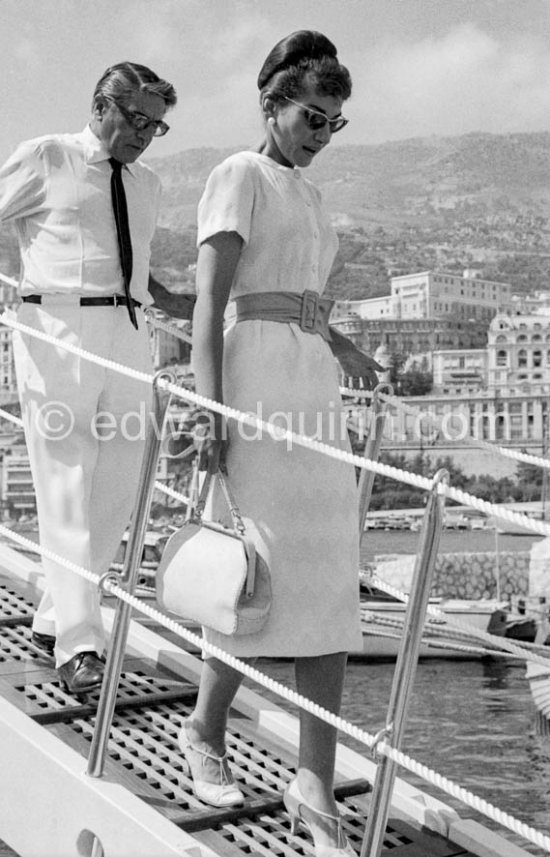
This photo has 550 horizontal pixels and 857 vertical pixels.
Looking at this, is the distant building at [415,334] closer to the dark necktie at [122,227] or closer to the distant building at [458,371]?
the distant building at [458,371]

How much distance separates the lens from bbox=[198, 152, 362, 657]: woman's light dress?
1926 mm

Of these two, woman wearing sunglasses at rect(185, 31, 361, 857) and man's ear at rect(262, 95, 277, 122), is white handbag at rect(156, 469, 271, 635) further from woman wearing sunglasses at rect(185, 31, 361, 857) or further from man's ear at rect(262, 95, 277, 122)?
man's ear at rect(262, 95, 277, 122)

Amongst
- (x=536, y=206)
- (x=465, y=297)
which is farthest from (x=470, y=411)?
(x=536, y=206)

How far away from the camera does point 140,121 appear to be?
2621mm

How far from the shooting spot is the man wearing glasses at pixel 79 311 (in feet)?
8.55

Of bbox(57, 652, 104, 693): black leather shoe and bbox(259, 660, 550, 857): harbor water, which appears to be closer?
bbox(57, 652, 104, 693): black leather shoe

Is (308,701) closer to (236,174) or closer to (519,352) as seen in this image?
(236,174)

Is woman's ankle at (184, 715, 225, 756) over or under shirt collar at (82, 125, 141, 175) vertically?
under

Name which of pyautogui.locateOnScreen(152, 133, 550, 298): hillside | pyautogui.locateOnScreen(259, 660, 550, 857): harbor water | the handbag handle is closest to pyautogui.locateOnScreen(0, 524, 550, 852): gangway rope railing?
the handbag handle

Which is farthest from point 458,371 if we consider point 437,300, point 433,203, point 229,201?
point 229,201

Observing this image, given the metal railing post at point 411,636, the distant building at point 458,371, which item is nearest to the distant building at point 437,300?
the distant building at point 458,371

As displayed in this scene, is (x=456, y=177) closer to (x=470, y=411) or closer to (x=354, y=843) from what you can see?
(x=470, y=411)

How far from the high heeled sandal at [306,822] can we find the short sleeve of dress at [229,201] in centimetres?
99

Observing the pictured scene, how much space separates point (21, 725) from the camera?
2250 mm
